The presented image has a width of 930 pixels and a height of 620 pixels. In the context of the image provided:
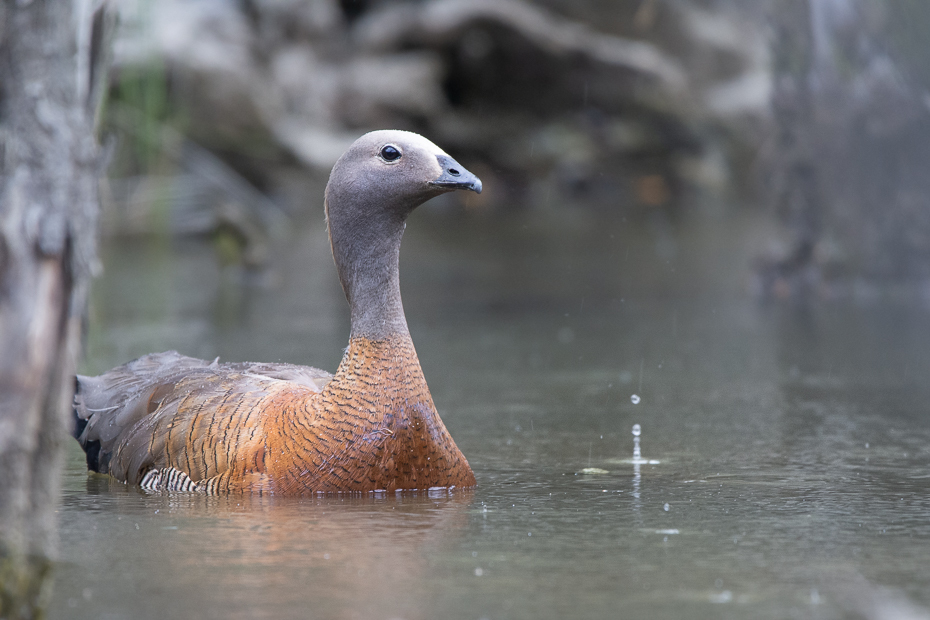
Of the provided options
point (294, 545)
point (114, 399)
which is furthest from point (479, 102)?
point (294, 545)

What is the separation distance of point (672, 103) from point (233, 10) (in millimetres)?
10177

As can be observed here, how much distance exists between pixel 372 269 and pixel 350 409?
0.67 m

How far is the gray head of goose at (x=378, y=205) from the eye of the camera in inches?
217

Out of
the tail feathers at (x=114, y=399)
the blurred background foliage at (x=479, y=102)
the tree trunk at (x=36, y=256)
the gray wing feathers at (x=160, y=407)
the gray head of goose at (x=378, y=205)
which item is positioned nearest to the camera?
the tree trunk at (x=36, y=256)

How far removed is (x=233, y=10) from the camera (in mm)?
27516

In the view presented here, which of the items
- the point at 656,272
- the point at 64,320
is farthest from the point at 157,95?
the point at 656,272

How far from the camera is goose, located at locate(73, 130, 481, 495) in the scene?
529cm

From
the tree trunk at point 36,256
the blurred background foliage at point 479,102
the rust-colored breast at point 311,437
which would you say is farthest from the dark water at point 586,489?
the blurred background foliage at point 479,102

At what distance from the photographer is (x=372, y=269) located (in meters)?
5.62

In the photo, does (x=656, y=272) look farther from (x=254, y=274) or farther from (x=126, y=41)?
(x=126, y=41)

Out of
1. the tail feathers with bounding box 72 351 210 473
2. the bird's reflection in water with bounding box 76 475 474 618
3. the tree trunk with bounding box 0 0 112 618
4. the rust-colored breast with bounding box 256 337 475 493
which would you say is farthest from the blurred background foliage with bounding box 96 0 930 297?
the tree trunk with bounding box 0 0 112 618

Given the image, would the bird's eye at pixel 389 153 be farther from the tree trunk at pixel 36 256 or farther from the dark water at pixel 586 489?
the tree trunk at pixel 36 256

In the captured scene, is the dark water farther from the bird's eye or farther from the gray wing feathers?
the bird's eye

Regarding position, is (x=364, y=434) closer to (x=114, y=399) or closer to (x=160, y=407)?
(x=160, y=407)
